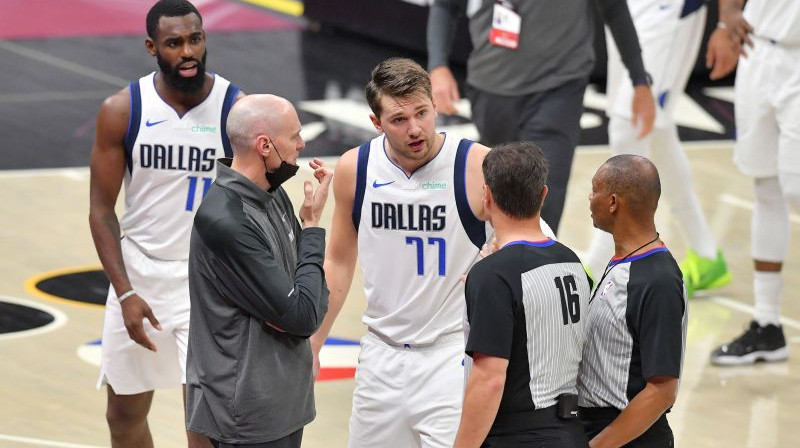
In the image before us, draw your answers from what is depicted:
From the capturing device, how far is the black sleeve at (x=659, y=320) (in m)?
4.31

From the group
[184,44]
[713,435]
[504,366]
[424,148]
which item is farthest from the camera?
[713,435]

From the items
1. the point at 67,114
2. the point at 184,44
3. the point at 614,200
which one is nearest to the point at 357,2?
the point at 67,114

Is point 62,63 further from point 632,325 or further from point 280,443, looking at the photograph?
point 632,325

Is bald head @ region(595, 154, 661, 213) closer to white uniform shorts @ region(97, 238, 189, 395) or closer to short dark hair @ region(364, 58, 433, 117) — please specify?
short dark hair @ region(364, 58, 433, 117)

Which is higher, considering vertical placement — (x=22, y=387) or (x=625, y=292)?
(x=625, y=292)

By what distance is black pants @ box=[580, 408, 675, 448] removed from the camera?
449cm

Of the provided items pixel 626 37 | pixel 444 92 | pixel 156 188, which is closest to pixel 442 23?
pixel 444 92

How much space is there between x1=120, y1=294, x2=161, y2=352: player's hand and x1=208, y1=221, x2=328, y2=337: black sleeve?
125 cm

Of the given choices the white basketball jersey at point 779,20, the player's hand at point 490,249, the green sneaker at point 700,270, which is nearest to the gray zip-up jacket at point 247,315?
the player's hand at point 490,249

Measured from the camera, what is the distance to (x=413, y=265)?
17.2 ft

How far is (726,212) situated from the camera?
35.7 feet

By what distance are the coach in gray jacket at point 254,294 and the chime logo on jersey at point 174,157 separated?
42.8 inches

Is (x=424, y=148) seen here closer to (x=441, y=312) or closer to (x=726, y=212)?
(x=441, y=312)

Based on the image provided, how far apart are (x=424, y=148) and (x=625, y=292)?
99cm
